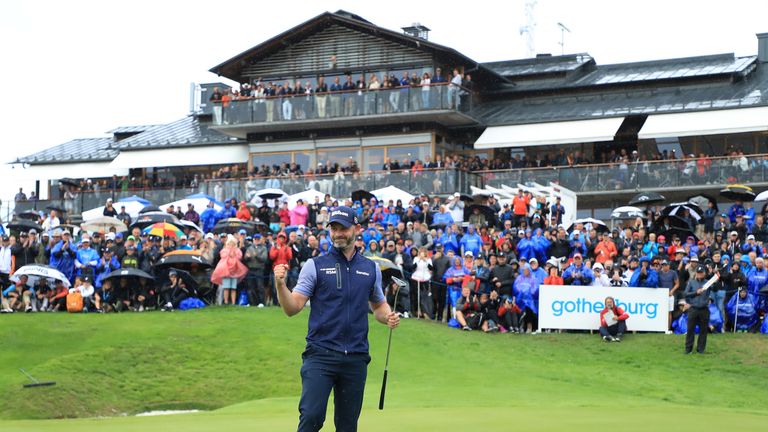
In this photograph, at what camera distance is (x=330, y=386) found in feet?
30.3

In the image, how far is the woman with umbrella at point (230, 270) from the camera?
27531mm

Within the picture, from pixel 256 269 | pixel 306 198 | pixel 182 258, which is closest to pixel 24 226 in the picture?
pixel 182 258

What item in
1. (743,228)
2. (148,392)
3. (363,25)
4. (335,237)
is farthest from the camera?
(363,25)

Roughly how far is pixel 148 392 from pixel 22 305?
800 cm

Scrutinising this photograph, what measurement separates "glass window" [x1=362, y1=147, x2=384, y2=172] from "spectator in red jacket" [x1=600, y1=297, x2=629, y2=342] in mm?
23614

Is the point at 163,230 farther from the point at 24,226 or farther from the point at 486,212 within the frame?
the point at 486,212

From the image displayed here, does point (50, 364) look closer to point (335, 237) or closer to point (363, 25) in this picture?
point (335, 237)

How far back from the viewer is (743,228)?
28.4m

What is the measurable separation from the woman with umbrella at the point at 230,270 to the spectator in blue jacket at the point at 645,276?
915cm

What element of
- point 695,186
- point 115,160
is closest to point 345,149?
point 115,160

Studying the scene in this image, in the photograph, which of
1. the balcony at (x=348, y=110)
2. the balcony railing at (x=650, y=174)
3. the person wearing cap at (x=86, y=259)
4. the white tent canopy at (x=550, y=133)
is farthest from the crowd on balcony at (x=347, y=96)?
the person wearing cap at (x=86, y=259)

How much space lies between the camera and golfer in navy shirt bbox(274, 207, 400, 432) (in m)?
9.17

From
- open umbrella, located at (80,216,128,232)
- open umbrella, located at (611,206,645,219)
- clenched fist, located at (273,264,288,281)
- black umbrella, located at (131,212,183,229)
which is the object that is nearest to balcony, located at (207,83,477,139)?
open umbrella, located at (611,206,645,219)

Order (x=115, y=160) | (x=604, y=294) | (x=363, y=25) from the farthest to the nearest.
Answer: (x=115, y=160)
(x=363, y=25)
(x=604, y=294)
